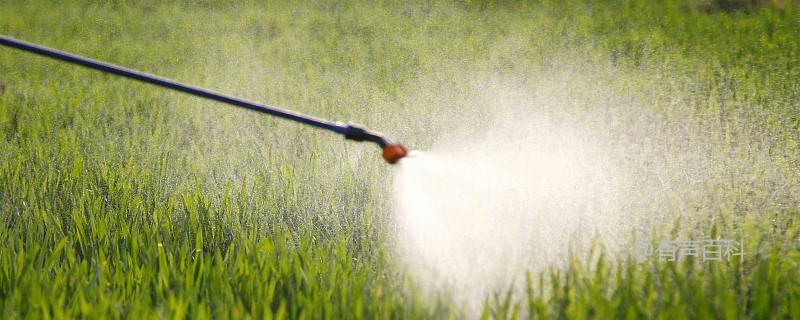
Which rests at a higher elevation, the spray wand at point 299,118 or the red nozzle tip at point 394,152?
the spray wand at point 299,118

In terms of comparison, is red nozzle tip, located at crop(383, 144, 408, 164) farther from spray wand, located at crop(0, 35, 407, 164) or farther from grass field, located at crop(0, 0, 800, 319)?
grass field, located at crop(0, 0, 800, 319)

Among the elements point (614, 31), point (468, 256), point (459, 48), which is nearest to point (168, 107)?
point (459, 48)

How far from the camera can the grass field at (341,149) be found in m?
1.97

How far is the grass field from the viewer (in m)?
1.97

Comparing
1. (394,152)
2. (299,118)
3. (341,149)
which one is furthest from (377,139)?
(341,149)

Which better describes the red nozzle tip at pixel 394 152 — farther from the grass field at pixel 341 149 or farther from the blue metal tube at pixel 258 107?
the grass field at pixel 341 149

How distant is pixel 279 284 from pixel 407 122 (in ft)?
7.35

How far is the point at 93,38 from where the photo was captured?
7.23 metres

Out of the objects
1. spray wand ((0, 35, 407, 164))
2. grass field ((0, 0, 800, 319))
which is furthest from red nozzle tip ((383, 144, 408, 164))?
grass field ((0, 0, 800, 319))

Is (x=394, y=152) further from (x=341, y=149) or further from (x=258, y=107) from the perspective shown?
(x=341, y=149)

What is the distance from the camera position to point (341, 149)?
12.0ft

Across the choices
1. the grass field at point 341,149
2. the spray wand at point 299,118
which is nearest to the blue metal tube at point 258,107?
the spray wand at point 299,118

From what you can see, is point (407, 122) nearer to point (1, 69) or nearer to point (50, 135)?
point (50, 135)

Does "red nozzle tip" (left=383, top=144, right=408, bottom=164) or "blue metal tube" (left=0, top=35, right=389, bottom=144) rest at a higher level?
"blue metal tube" (left=0, top=35, right=389, bottom=144)
